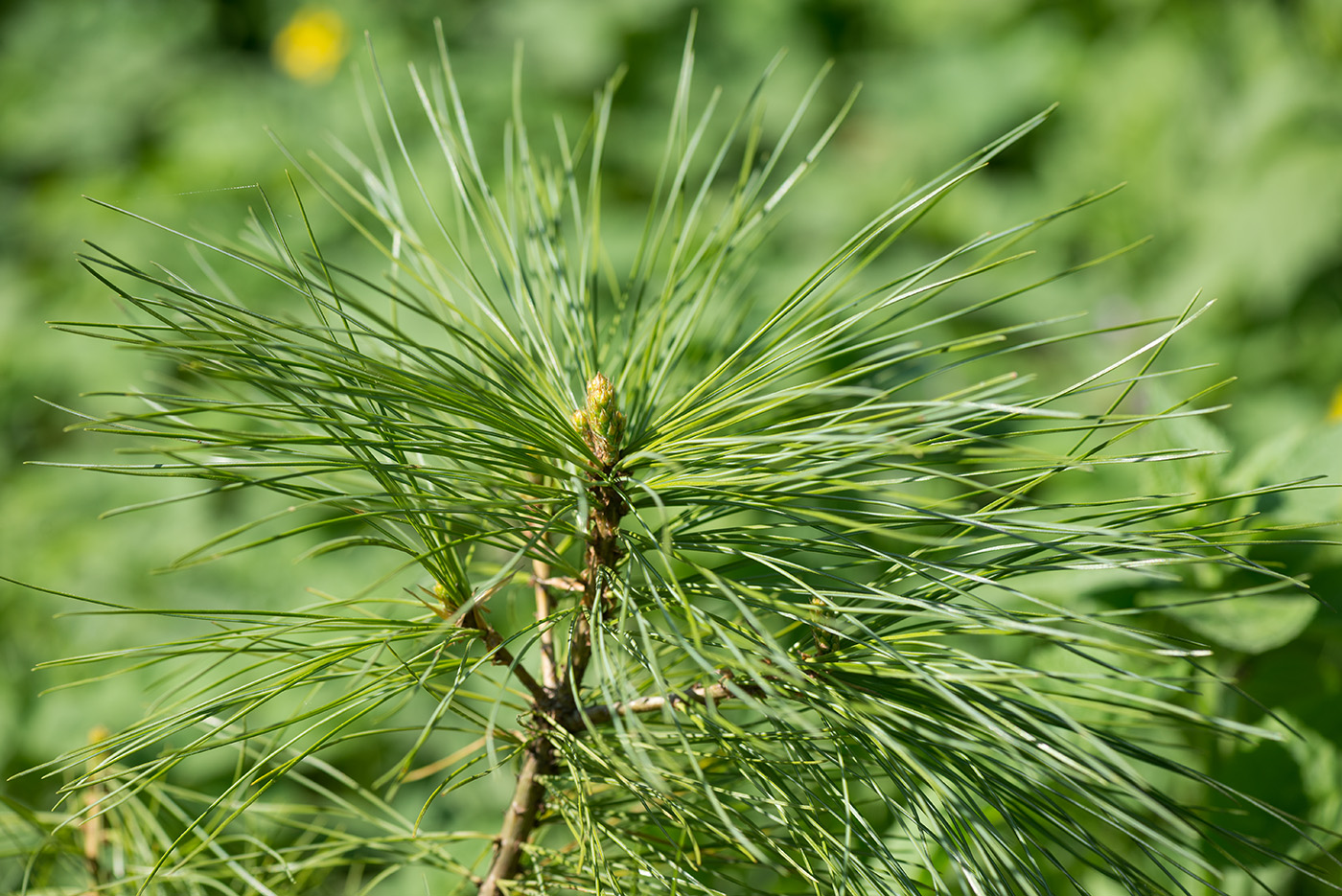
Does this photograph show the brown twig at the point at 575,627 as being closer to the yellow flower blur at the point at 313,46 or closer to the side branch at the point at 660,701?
the side branch at the point at 660,701

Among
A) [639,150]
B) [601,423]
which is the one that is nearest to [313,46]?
[639,150]

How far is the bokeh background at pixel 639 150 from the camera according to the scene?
1.35 metres

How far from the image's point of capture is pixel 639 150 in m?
1.83

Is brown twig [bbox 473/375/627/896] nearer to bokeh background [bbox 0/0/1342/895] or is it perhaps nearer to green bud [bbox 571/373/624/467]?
green bud [bbox 571/373/624/467]

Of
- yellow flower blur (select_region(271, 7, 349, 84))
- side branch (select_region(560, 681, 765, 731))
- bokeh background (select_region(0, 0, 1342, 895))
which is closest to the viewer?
side branch (select_region(560, 681, 765, 731))

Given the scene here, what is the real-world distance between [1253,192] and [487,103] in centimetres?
142

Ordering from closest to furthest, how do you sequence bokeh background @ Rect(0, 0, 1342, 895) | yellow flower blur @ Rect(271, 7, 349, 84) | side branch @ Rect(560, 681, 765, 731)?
side branch @ Rect(560, 681, 765, 731)
bokeh background @ Rect(0, 0, 1342, 895)
yellow flower blur @ Rect(271, 7, 349, 84)

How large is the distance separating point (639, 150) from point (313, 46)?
32.1 inches

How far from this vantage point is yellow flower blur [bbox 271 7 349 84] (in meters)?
1.98

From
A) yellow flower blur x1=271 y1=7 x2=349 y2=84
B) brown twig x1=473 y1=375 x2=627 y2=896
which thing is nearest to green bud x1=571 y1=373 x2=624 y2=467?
brown twig x1=473 y1=375 x2=627 y2=896

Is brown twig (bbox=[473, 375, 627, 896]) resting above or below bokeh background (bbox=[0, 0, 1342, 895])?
below

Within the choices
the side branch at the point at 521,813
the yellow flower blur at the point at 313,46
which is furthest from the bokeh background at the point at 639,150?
the side branch at the point at 521,813

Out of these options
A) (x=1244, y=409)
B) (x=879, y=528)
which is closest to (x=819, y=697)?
(x=879, y=528)

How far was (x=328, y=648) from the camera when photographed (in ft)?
1.14
